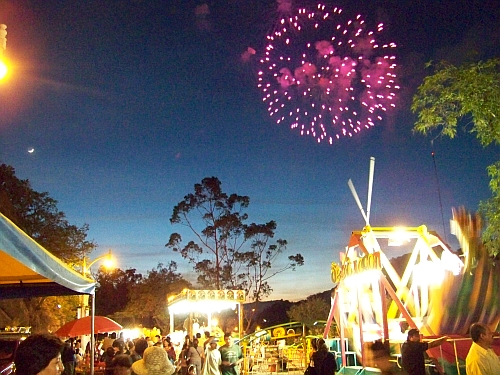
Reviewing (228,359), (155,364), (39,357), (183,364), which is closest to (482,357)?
(155,364)

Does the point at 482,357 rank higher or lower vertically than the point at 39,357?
lower

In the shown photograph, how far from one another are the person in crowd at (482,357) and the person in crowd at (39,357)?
4.17 meters

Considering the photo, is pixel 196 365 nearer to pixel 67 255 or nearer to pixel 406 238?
pixel 406 238

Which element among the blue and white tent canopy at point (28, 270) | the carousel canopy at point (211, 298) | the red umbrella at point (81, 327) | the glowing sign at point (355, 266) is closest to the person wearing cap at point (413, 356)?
the blue and white tent canopy at point (28, 270)

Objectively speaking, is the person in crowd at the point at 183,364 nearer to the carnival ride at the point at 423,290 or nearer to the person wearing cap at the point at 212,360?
the person wearing cap at the point at 212,360

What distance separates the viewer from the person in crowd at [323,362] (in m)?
→ 8.35

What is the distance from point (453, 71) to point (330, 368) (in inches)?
274

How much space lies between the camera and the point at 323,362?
839 centimetres

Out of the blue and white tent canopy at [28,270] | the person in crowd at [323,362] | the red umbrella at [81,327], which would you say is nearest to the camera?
the blue and white tent canopy at [28,270]

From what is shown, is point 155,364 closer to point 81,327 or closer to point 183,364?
point 81,327

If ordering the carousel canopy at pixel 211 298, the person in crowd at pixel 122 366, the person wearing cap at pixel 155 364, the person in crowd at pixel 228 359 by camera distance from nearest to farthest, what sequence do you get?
the person wearing cap at pixel 155 364
the person in crowd at pixel 122 366
the person in crowd at pixel 228 359
the carousel canopy at pixel 211 298

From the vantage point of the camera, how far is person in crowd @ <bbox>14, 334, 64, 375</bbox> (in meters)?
2.99

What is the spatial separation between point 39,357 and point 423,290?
45.9 ft

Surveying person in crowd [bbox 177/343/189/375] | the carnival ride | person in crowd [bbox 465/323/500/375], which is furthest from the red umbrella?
person in crowd [bbox 465/323/500/375]
